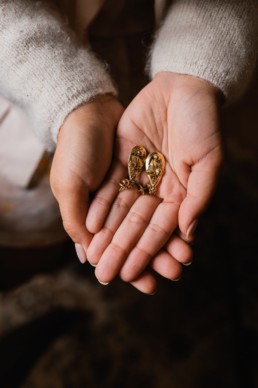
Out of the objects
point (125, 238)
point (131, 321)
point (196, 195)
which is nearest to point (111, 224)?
point (125, 238)

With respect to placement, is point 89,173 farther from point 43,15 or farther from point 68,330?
point 68,330

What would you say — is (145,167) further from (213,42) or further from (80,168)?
(213,42)

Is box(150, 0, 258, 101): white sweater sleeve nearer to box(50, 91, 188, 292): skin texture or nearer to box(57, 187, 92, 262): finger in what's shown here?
box(50, 91, 188, 292): skin texture

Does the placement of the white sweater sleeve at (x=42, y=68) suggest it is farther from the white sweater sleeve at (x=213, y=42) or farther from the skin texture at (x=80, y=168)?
the white sweater sleeve at (x=213, y=42)

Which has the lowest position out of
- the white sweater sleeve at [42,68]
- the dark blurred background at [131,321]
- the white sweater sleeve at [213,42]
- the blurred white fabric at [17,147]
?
the dark blurred background at [131,321]

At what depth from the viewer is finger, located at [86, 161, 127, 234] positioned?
2.32ft

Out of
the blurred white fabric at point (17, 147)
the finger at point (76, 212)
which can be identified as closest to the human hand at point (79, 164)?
the finger at point (76, 212)

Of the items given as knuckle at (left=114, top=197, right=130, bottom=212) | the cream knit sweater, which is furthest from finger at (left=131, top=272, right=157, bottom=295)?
the cream knit sweater

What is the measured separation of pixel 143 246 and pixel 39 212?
31 centimetres

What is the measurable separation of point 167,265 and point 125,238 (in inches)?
2.9

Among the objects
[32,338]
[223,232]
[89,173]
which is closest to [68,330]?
[32,338]

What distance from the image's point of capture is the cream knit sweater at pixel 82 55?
0.75m

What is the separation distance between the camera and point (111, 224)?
73 cm

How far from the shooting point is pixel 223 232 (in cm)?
138
